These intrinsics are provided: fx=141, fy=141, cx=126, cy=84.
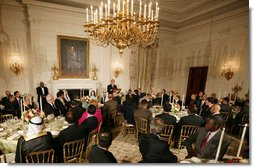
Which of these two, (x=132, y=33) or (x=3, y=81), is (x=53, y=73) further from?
(x=132, y=33)

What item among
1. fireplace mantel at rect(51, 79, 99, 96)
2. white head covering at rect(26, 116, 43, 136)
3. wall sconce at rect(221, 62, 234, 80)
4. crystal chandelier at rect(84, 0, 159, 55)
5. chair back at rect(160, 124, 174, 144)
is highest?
crystal chandelier at rect(84, 0, 159, 55)

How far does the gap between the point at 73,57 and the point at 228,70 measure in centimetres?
842

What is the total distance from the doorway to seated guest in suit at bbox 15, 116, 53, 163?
29.8 feet

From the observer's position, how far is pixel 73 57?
26.3 feet

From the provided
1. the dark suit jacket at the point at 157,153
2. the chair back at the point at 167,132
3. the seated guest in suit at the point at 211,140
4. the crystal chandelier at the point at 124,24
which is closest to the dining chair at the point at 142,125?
the chair back at the point at 167,132

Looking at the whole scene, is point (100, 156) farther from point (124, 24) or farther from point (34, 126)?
point (124, 24)

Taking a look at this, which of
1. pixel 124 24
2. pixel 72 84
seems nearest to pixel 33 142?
pixel 124 24

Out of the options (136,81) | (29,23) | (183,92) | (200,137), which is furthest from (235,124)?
(29,23)

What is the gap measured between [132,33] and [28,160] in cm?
358

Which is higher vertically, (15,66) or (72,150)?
(15,66)

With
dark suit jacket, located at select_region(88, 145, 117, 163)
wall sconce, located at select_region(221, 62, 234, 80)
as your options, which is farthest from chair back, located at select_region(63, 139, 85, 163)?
wall sconce, located at select_region(221, 62, 234, 80)

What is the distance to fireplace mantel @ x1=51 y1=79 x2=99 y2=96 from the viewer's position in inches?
303

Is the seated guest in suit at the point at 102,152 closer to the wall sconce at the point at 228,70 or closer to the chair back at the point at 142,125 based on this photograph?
the chair back at the point at 142,125

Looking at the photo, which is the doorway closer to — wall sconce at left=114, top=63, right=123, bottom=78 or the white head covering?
wall sconce at left=114, top=63, right=123, bottom=78
